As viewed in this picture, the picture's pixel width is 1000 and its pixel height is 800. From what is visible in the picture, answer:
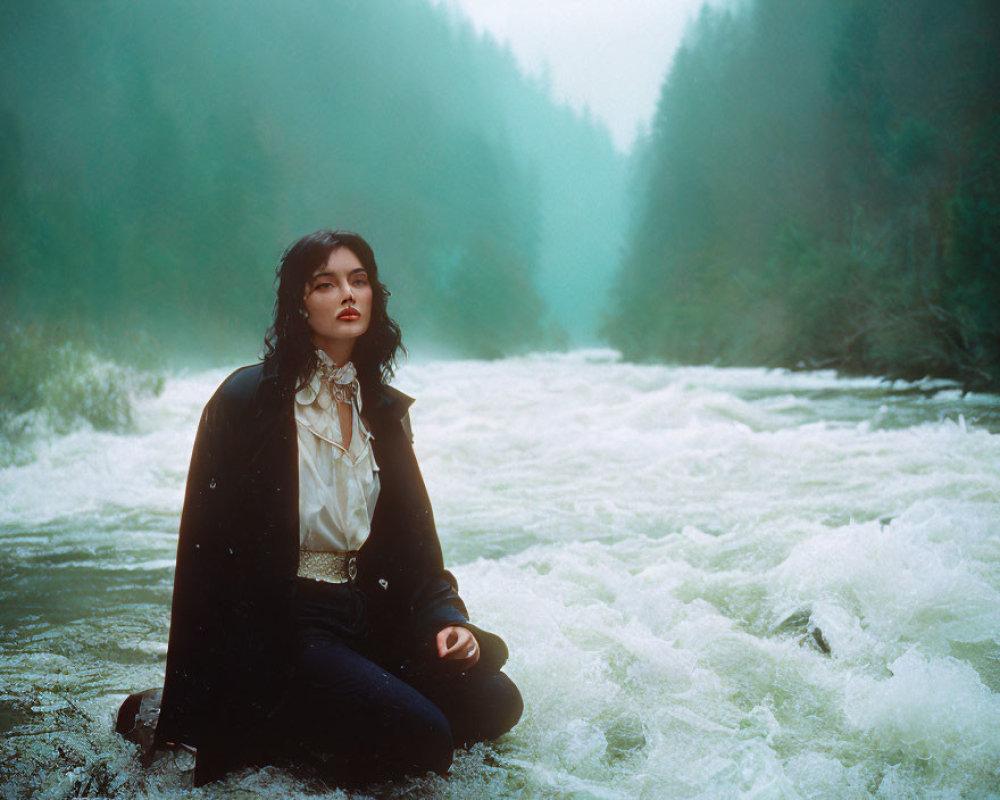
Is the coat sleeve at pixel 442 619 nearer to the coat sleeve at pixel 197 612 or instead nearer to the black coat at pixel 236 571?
the black coat at pixel 236 571

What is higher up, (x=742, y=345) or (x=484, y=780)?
(x=742, y=345)

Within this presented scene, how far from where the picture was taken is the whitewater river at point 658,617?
66.3 inches

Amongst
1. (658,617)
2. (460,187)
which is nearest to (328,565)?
(658,617)

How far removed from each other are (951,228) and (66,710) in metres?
14.3

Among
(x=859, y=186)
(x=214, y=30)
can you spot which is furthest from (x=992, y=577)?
(x=214, y=30)

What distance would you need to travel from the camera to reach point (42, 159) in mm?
21547

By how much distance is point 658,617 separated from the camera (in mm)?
2717

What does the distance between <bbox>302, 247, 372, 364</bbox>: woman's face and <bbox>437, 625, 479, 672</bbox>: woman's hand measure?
2.34ft

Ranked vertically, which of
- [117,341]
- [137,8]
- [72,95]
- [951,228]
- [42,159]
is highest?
[137,8]

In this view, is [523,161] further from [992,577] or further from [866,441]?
[992,577]

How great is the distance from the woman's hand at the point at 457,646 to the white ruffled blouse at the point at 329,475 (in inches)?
11.7

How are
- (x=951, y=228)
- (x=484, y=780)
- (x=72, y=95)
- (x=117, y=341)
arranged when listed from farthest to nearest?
(x=72, y=95) < (x=951, y=228) < (x=117, y=341) < (x=484, y=780)

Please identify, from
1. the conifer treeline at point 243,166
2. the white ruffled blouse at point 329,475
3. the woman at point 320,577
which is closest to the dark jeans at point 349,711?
the woman at point 320,577

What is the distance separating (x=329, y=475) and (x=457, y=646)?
474mm
